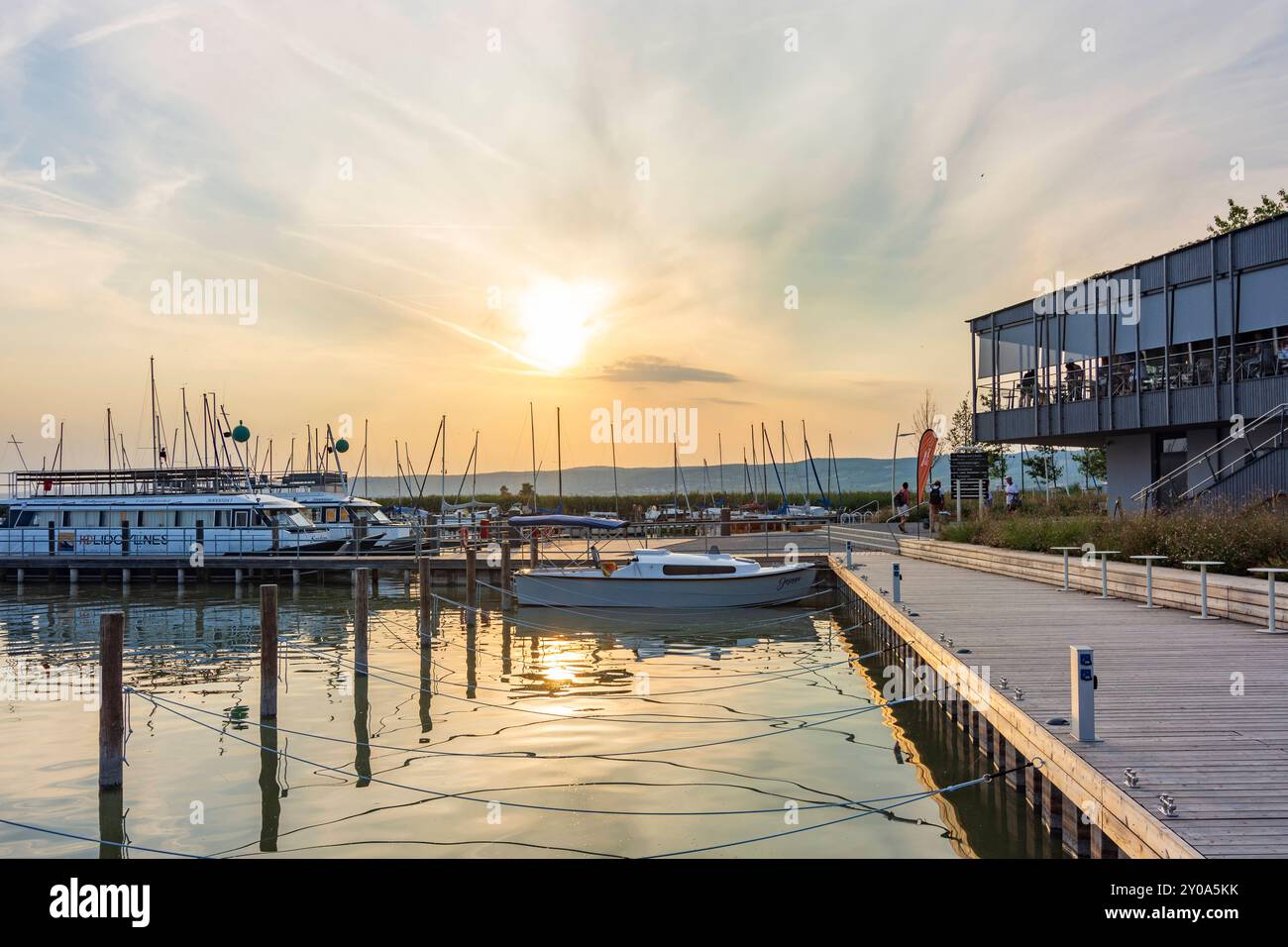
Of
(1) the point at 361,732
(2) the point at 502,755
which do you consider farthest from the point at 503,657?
(2) the point at 502,755

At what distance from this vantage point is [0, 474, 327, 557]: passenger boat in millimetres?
41594

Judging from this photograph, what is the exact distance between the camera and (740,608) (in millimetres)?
28719

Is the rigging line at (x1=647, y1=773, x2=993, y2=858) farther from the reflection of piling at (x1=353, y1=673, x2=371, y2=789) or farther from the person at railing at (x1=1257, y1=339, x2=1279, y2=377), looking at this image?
the person at railing at (x1=1257, y1=339, x2=1279, y2=377)

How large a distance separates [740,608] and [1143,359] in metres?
18.2

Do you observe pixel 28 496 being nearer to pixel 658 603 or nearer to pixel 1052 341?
pixel 658 603

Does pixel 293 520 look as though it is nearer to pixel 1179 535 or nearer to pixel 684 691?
pixel 684 691

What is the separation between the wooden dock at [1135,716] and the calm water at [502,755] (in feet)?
3.89

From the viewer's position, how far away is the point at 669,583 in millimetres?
28141

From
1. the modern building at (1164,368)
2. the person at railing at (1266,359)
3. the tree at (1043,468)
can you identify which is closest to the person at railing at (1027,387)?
the modern building at (1164,368)

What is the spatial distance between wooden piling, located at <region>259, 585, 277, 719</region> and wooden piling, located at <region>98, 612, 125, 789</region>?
302cm

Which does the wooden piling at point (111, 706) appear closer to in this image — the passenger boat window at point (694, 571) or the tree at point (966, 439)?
the passenger boat window at point (694, 571)

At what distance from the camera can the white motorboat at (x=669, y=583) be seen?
28.2 meters

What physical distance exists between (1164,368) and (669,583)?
19.4m
